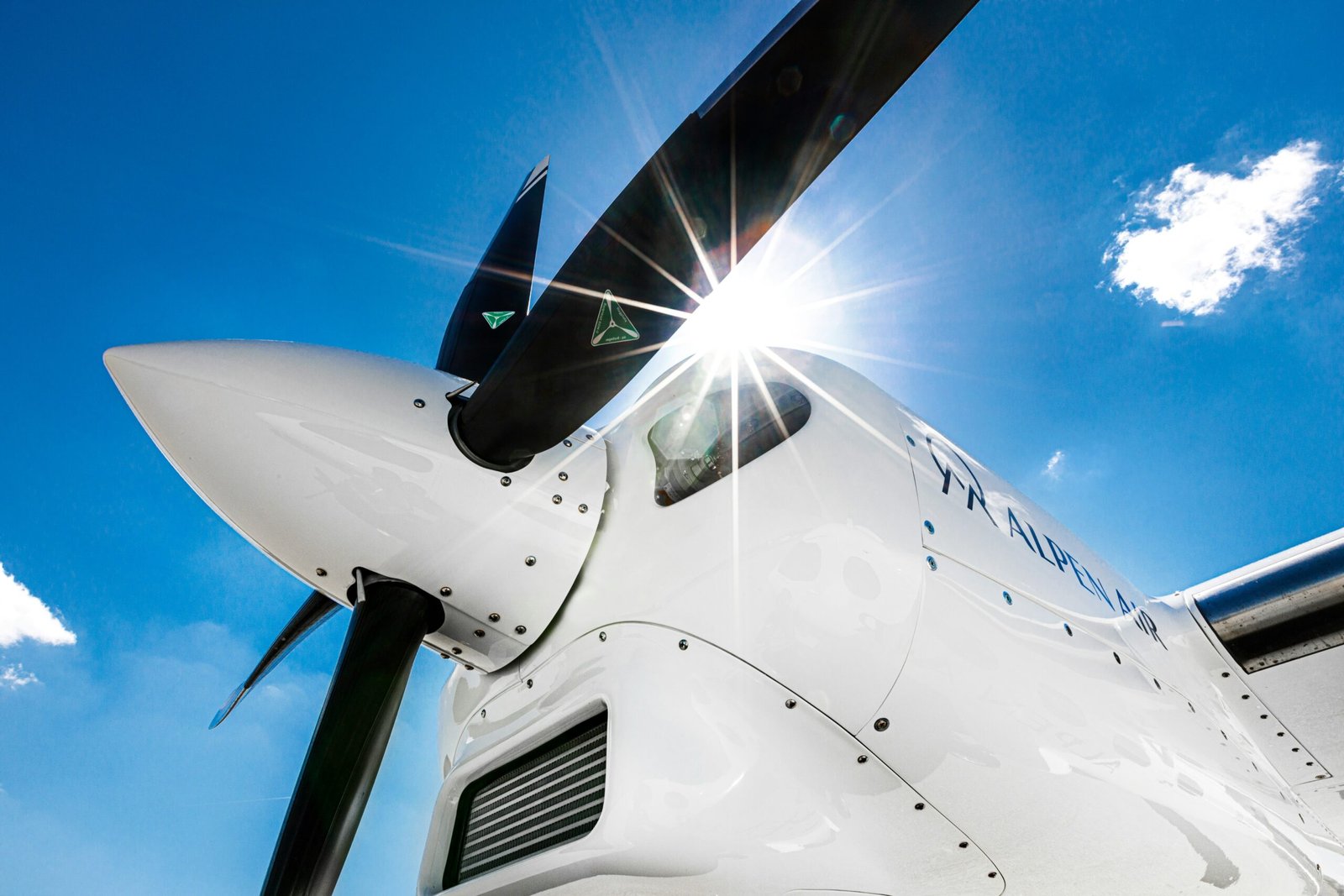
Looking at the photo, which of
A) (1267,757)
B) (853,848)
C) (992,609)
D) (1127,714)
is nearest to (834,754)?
(853,848)

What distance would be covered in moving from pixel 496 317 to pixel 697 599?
1.59 metres

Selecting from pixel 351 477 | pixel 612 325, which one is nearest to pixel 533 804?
pixel 351 477

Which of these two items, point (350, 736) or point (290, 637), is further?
point (290, 637)

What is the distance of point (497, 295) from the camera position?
3.38 meters

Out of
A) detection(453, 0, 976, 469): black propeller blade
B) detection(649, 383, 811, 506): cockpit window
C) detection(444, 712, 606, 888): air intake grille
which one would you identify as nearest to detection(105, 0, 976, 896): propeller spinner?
detection(453, 0, 976, 469): black propeller blade

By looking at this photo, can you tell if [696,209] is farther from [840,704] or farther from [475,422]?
[840,704]

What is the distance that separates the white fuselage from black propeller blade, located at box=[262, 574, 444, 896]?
448 millimetres

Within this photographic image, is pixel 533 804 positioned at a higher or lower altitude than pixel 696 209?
lower

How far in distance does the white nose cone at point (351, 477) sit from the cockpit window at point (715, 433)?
330mm

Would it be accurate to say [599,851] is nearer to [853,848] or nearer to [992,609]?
[853,848]

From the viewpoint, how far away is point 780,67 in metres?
1.81

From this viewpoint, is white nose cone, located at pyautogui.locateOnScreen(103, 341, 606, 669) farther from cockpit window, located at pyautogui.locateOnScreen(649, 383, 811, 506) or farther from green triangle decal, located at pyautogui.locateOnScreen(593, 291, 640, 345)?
green triangle decal, located at pyautogui.locateOnScreen(593, 291, 640, 345)

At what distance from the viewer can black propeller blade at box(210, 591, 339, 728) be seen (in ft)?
10.9

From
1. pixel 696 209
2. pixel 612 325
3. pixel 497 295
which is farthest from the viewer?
pixel 497 295
